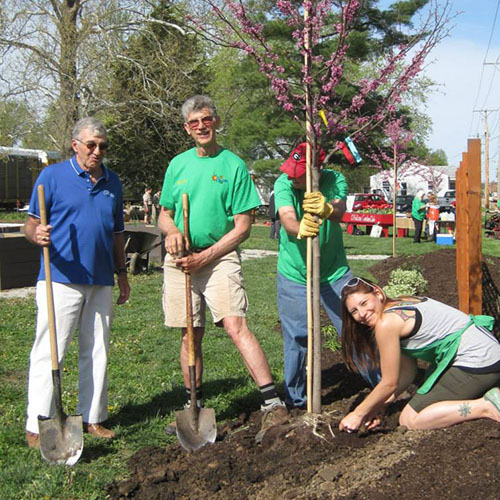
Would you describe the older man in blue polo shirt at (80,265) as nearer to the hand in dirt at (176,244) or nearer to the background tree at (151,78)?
the hand in dirt at (176,244)

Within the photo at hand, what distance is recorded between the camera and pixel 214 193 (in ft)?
13.2

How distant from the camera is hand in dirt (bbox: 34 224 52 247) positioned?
371cm

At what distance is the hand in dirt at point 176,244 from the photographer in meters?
3.93

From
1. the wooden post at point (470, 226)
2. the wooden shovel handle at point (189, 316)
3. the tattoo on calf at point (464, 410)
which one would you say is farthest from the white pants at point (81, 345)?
the wooden post at point (470, 226)

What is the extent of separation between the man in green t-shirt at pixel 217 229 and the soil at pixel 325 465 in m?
0.31

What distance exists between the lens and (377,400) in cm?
362

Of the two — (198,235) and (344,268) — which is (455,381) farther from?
(198,235)

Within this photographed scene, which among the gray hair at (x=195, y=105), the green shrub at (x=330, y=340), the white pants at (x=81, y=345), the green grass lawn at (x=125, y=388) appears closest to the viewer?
the green grass lawn at (x=125, y=388)

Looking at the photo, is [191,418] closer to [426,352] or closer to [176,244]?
[176,244]

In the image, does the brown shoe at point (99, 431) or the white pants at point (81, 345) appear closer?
the white pants at point (81, 345)

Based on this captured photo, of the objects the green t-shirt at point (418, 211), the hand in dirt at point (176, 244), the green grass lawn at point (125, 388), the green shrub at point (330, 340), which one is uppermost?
the hand in dirt at point (176, 244)

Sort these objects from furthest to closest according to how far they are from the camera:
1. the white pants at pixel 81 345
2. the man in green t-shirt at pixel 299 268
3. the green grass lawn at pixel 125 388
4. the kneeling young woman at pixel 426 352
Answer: the man in green t-shirt at pixel 299 268
the white pants at pixel 81 345
the kneeling young woman at pixel 426 352
the green grass lawn at pixel 125 388

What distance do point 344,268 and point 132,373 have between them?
2162 mm

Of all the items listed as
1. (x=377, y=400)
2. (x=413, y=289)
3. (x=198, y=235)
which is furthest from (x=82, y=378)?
(x=413, y=289)
